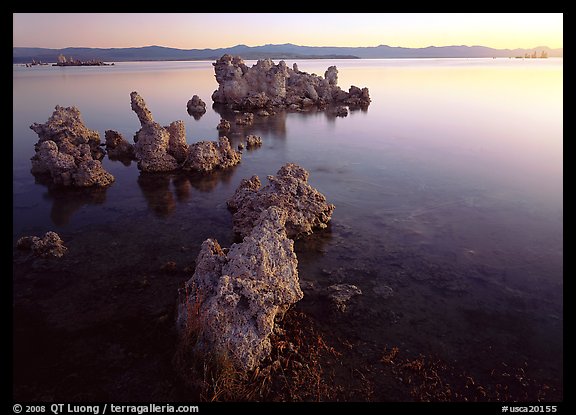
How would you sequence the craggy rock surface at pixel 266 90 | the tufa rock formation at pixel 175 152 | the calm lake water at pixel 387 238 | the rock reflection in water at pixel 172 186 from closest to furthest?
the calm lake water at pixel 387 238 → the rock reflection in water at pixel 172 186 → the tufa rock formation at pixel 175 152 → the craggy rock surface at pixel 266 90

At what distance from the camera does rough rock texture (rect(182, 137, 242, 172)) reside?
86.5ft

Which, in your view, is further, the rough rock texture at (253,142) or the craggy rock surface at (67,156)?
the rough rock texture at (253,142)

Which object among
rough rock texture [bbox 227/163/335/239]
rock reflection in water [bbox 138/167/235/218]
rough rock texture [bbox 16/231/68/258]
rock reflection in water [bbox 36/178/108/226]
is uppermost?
rough rock texture [bbox 227/163/335/239]

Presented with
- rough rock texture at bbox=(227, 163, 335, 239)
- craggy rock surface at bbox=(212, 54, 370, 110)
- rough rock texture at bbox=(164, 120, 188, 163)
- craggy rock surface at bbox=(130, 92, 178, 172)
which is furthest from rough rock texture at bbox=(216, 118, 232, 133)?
rough rock texture at bbox=(227, 163, 335, 239)

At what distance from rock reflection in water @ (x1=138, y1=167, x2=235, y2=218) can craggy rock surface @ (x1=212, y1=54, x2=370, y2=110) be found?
110ft

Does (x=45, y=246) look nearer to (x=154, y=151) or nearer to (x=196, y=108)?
(x=154, y=151)

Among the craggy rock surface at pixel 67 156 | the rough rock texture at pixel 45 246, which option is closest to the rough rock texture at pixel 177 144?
the craggy rock surface at pixel 67 156

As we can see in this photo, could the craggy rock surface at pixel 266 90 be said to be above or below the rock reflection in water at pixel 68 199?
above

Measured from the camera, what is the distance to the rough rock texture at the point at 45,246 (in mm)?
14734

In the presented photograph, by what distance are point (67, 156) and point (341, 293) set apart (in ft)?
65.6

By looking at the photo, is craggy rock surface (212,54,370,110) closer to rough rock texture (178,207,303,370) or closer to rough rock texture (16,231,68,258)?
rough rock texture (16,231,68,258)

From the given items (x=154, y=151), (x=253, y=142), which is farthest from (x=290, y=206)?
(x=253, y=142)

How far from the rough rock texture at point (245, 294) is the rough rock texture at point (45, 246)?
6.63 m

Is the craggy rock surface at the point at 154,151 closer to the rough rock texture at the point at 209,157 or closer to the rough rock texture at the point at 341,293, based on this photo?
the rough rock texture at the point at 209,157
